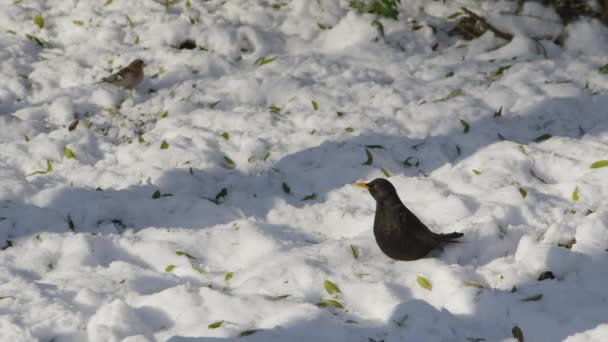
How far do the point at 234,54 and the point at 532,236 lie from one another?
10.4 feet

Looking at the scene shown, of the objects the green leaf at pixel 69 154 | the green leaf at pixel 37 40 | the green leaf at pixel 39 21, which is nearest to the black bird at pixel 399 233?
the green leaf at pixel 69 154

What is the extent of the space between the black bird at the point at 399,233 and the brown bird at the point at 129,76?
2497 millimetres

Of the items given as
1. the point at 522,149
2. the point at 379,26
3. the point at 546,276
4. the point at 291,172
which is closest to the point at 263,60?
the point at 379,26

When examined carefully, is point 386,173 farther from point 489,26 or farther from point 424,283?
point 489,26

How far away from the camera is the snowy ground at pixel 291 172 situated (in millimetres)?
3578

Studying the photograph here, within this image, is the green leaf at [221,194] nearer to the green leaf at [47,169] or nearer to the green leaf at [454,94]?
the green leaf at [47,169]

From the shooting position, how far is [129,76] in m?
5.71

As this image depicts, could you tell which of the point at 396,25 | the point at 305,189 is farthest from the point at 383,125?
the point at 396,25

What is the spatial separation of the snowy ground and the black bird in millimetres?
85

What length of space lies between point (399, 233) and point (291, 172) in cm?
123

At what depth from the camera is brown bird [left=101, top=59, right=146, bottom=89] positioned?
5703 millimetres

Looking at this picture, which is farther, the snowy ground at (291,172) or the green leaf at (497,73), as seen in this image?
the green leaf at (497,73)

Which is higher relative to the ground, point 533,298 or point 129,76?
point 533,298

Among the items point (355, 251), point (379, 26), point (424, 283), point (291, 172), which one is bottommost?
point (291, 172)
